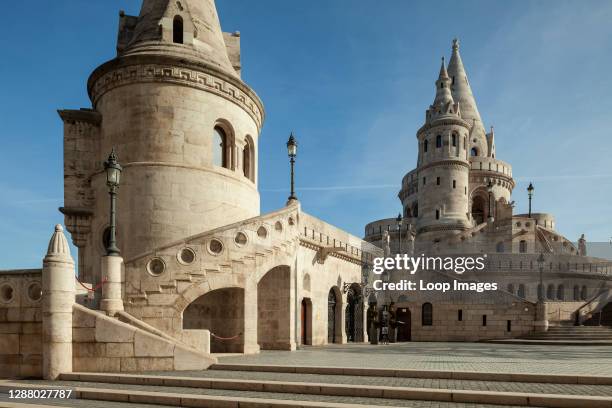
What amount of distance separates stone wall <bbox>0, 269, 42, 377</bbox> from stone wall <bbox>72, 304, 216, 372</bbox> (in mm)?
1058

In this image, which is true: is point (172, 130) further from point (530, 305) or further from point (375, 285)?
point (530, 305)

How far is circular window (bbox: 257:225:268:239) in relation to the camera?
53.5 feet

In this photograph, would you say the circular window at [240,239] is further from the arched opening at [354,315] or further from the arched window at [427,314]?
the arched window at [427,314]

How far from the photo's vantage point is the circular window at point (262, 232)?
16.3 m

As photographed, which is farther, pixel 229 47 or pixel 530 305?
pixel 530 305

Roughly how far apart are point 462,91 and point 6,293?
66964 mm

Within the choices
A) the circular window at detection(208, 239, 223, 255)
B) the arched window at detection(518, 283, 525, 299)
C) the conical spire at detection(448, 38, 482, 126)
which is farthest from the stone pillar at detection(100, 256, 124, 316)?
the conical spire at detection(448, 38, 482, 126)

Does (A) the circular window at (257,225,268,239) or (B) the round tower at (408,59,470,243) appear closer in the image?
(A) the circular window at (257,225,268,239)

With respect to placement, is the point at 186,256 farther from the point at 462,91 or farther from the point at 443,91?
the point at 462,91

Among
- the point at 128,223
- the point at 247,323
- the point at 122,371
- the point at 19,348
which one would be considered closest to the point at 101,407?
the point at 122,371

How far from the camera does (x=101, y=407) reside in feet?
26.5

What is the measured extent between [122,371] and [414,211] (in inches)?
2238

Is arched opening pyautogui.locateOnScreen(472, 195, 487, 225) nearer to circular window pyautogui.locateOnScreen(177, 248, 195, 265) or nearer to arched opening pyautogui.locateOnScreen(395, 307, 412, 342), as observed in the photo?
arched opening pyautogui.locateOnScreen(395, 307, 412, 342)

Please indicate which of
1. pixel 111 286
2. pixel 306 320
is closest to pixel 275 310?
pixel 306 320
